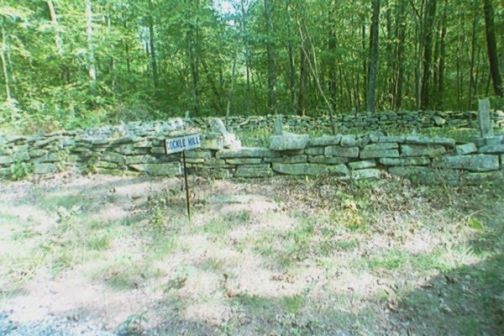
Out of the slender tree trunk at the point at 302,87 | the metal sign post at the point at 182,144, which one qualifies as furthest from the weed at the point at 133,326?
the slender tree trunk at the point at 302,87

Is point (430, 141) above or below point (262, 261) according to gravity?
above

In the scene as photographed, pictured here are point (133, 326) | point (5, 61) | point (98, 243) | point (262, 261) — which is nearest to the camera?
point (133, 326)

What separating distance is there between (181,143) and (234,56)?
812 cm

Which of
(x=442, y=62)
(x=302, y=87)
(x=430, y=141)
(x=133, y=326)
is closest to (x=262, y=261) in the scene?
(x=133, y=326)

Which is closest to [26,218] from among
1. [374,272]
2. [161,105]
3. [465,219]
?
[374,272]

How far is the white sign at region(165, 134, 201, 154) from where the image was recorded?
12.5 feet

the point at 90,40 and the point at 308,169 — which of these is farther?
the point at 90,40

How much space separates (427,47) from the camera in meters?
11.5

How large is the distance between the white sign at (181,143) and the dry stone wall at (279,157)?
1052mm

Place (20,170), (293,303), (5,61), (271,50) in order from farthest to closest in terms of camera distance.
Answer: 1. (271,50)
2. (5,61)
3. (20,170)
4. (293,303)

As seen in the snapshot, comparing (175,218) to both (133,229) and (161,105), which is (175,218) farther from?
(161,105)

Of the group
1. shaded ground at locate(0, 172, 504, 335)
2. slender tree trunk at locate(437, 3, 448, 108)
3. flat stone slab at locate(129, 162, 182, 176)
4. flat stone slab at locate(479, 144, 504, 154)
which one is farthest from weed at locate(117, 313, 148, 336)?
slender tree trunk at locate(437, 3, 448, 108)

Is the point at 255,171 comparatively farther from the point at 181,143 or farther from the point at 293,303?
the point at 293,303

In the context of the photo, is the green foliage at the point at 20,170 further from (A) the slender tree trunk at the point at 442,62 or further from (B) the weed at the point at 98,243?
(A) the slender tree trunk at the point at 442,62
